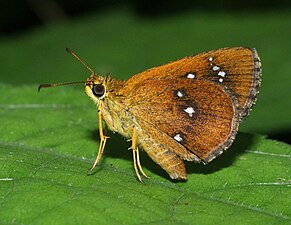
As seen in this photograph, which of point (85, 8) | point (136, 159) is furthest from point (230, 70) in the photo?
point (85, 8)

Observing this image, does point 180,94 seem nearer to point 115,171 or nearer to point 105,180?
point 115,171

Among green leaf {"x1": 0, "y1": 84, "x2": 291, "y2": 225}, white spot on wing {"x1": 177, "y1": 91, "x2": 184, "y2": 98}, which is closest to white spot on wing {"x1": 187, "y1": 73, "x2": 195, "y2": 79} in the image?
white spot on wing {"x1": 177, "y1": 91, "x2": 184, "y2": 98}

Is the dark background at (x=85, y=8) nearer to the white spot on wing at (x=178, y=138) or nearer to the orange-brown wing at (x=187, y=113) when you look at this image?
the orange-brown wing at (x=187, y=113)

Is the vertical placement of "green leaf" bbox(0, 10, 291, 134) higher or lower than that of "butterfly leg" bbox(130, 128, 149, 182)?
lower

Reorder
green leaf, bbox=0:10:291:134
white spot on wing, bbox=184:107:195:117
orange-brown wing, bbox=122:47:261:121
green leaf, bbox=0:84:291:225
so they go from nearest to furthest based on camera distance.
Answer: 1. green leaf, bbox=0:84:291:225
2. orange-brown wing, bbox=122:47:261:121
3. white spot on wing, bbox=184:107:195:117
4. green leaf, bbox=0:10:291:134

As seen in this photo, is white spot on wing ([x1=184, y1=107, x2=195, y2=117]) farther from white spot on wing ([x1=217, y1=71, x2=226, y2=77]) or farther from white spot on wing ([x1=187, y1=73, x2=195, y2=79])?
white spot on wing ([x1=217, y1=71, x2=226, y2=77])

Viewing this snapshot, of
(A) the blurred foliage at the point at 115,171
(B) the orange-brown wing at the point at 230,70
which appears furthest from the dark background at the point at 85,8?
(B) the orange-brown wing at the point at 230,70

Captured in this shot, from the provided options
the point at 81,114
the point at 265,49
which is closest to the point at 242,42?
the point at 265,49
